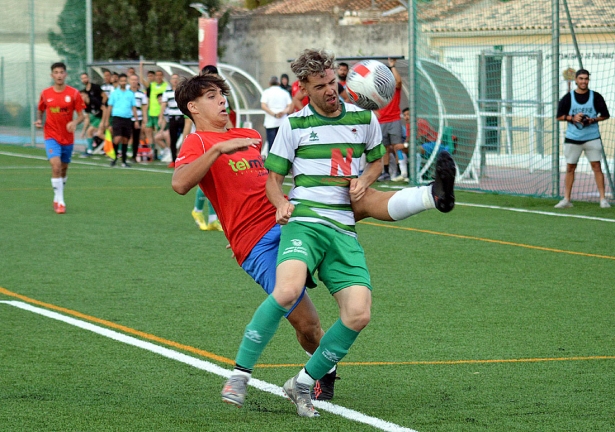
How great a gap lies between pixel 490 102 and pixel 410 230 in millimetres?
6621

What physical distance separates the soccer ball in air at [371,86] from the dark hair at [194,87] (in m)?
0.71

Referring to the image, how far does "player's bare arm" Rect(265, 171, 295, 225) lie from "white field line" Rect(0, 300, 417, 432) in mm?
1042

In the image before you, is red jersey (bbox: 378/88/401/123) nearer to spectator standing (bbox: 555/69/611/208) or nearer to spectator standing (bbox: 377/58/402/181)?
spectator standing (bbox: 377/58/402/181)

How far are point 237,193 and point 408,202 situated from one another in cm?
91

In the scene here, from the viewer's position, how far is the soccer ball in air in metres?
5.84

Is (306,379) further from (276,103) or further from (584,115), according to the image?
(276,103)

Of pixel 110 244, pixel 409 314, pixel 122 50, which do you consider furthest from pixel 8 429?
pixel 122 50

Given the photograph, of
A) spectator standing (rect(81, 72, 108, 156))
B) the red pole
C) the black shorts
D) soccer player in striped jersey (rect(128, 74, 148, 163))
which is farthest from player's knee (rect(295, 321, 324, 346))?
spectator standing (rect(81, 72, 108, 156))

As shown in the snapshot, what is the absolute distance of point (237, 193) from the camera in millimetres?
5613

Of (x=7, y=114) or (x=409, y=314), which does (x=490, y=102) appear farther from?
(x=7, y=114)

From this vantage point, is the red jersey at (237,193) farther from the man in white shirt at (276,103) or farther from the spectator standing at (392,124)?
the man in white shirt at (276,103)

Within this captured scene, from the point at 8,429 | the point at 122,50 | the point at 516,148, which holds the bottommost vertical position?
the point at 8,429

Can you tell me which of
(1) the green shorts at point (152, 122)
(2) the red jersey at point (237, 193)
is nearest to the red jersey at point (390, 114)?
(1) the green shorts at point (152, 122)

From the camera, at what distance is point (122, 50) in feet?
159
